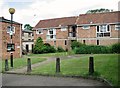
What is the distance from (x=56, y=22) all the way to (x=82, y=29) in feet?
28.4

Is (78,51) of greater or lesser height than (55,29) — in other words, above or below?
below

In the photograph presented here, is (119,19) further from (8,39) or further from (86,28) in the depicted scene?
(8,39)

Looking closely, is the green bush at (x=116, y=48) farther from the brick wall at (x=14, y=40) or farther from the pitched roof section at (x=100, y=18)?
the brick wall at (x=14, y=40)

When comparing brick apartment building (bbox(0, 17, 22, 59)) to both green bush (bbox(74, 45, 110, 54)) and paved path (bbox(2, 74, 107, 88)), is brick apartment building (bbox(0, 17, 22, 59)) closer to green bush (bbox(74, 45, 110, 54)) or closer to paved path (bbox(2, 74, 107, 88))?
green bush (bbox(74, 45, 110, 54))

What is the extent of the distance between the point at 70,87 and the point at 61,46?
44.9 m

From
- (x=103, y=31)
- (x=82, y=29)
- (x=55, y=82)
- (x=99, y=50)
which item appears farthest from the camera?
(x=82, y=29)

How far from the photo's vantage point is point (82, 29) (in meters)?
54.7

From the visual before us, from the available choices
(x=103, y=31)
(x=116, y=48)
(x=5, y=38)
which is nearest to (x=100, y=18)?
(x=103, y=31)

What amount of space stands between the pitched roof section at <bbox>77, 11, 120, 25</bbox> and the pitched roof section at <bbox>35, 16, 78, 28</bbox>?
8.02ft

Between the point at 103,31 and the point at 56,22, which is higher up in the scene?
the point at 56,22

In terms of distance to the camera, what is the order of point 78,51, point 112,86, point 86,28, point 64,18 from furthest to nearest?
point 64,18
point 86,28
point 78,51
point 112,86

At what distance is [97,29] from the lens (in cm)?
5281

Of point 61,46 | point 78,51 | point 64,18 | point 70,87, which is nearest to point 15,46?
point 78,51

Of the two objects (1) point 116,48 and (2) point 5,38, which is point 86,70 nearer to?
(2) point 5,38
